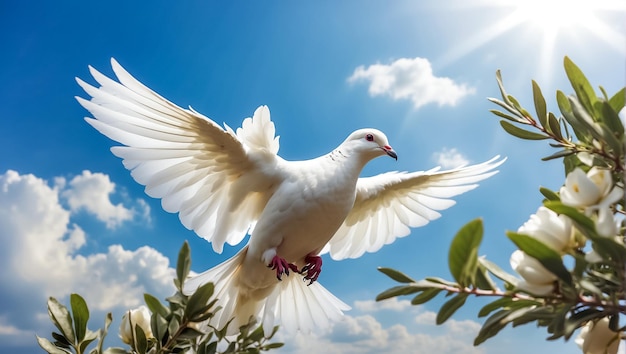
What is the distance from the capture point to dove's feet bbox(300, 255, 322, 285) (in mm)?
1862

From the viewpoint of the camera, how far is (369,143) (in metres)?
1.96

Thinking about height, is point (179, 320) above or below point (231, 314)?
below

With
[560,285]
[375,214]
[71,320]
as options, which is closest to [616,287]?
[560,285]

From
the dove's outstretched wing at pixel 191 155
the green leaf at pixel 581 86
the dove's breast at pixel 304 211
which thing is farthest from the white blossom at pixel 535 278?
the dove's outstretched wing at pixel 191 155

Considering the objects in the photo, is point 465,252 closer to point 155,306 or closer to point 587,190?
point 587,190

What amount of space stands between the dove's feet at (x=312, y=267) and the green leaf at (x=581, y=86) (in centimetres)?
121

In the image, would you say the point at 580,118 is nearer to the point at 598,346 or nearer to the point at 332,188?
the point at 598,346

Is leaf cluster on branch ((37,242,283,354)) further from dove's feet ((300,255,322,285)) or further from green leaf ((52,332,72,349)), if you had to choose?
dove's feet ((300,255,322,285))

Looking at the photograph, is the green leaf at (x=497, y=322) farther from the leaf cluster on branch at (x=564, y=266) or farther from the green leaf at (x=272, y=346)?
the green leaf at (x=272, y=346)

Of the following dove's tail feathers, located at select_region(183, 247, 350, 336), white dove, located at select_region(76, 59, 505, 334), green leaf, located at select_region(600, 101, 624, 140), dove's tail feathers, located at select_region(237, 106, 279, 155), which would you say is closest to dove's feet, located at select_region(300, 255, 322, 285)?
white dove, located at select_region(76, 59, 505, 334)

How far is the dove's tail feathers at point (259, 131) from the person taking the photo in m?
1.83

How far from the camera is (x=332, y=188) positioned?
1721 mm

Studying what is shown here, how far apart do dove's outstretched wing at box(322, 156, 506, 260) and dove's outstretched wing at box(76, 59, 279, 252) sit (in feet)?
1.53

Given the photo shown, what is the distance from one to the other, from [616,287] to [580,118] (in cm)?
23
